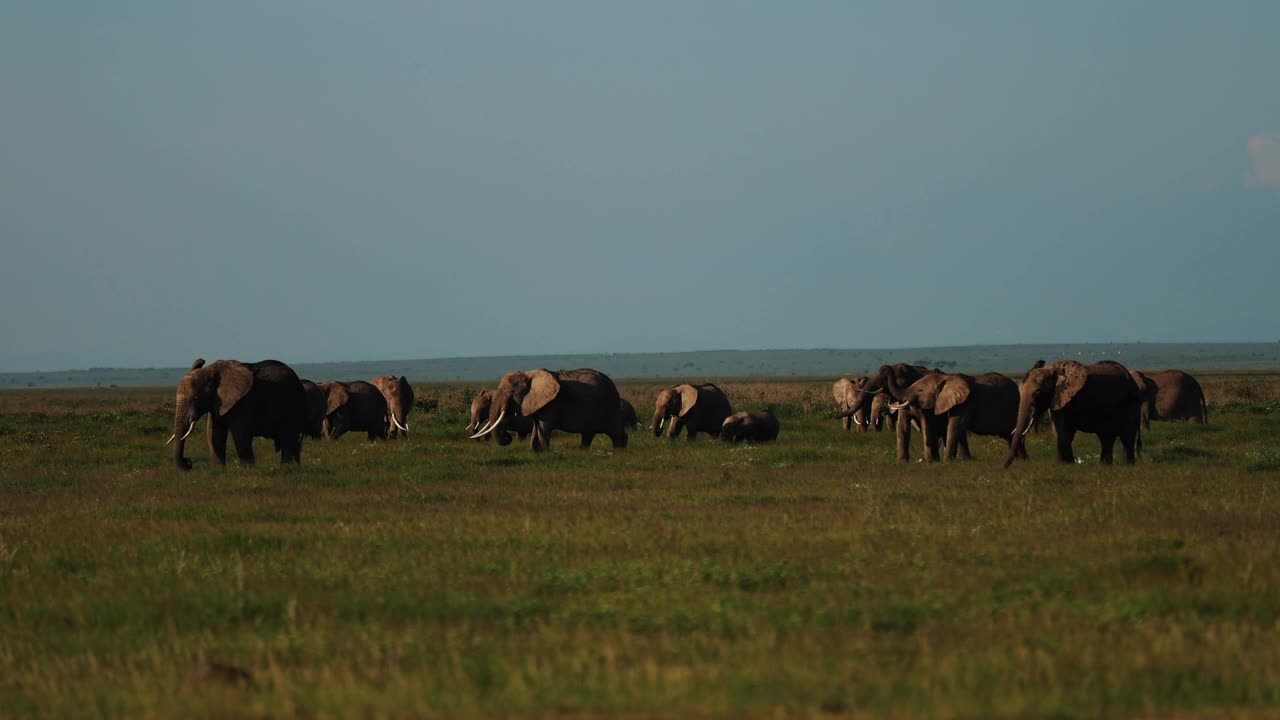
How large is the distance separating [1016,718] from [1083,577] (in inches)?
192

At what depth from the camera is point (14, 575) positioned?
1301 centimetres

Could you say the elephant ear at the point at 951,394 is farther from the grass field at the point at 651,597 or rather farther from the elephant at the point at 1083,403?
the grass field at the point at 651,597

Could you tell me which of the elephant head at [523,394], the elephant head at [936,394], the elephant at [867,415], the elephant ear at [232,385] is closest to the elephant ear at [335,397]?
the elephant head at [523,394]

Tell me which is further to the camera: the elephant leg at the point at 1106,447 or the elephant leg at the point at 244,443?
the elephant leg at the point at 244,443

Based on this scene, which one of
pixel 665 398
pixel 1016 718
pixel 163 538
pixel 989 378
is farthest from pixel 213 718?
pixel 665 398

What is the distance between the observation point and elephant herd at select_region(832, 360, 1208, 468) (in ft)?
80.8

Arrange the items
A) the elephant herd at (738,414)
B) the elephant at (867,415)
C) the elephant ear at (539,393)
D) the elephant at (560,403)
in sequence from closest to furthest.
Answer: the elephant herd at (738,414) → the elephant ear at (539,393) → the elephant at (560,403) → the elephant at (867,415)

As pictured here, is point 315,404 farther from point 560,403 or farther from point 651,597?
point 651,597

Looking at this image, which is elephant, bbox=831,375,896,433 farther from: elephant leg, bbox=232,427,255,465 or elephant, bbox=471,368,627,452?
elephant leg, bbox=232,427,255,465

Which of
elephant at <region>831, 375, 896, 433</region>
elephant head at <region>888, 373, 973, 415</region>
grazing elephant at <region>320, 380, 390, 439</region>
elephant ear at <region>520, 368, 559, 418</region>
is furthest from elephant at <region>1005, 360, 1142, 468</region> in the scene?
grazing elephant at <region>320, 380, 390, 439</region>

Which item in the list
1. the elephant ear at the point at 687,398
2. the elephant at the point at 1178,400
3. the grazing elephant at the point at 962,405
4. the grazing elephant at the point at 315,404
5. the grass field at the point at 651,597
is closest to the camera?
the grass field at the point at 651,597

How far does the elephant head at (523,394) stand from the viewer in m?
30.4

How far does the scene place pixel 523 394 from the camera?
31078 mm

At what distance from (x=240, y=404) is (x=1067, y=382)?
47.8 ft
